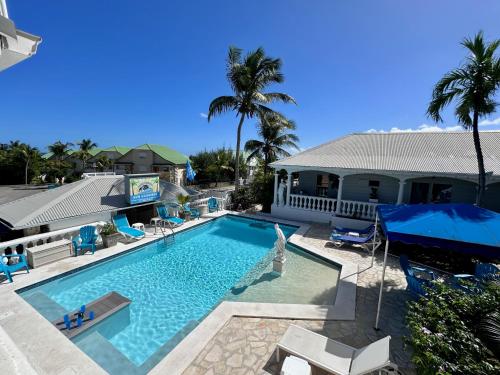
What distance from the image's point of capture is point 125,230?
1109 centimetres

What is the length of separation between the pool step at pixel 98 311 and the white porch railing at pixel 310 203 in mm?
12175

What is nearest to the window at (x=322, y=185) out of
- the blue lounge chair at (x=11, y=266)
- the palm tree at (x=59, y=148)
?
the blue lounge chair at (x=11, y=266)

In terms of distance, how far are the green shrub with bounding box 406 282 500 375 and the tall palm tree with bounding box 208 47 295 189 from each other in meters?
17.0

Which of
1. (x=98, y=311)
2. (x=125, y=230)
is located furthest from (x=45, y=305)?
(x=125, y=230)

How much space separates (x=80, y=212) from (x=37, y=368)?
760 cm

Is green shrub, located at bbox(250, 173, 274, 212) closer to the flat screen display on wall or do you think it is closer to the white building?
the flat screen display on wall

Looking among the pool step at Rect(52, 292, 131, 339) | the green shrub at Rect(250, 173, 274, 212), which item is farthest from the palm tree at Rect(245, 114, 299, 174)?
the pool step at Rect(52, 292, 131, 339)

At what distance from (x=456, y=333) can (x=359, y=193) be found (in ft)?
45.4

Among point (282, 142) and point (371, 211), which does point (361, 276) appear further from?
point (282, 142)

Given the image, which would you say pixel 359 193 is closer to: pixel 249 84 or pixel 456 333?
pixel 249 84

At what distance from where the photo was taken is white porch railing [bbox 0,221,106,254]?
8004 millimetres

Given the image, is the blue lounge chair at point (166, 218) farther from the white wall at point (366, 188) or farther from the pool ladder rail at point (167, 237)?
the white wall at point (366, 188)

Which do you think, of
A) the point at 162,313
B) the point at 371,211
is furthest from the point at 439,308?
the point at 371,211

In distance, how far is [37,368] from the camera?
420cm
